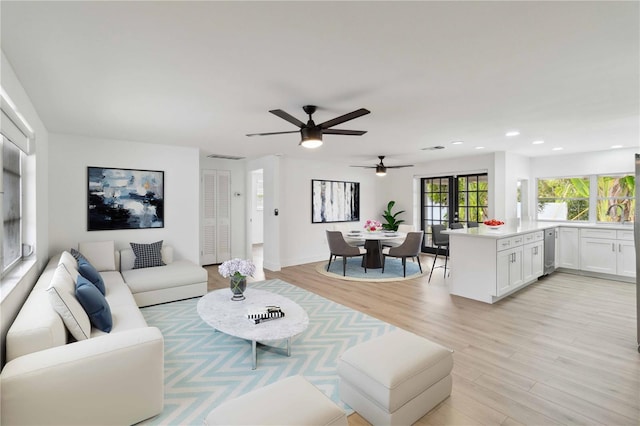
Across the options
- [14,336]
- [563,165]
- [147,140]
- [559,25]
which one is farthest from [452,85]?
[563,165]

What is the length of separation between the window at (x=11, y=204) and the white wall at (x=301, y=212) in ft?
13.6

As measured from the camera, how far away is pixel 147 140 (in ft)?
15.6

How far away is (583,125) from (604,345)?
2749 millimetres

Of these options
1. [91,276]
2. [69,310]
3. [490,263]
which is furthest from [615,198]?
[91,276]

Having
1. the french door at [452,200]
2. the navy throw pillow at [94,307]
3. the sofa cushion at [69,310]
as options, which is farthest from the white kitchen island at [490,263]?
the sofa cushion at [69,310]

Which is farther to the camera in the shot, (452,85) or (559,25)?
(452,85)

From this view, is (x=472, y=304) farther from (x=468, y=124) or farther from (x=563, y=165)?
(x=563, y=165)

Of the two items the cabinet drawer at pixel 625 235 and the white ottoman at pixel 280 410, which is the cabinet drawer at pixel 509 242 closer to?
the cabinet drawer at pixel 625 235

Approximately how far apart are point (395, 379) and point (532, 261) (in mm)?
4340

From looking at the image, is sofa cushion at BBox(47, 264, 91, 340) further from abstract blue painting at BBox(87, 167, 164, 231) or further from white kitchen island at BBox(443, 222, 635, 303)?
white kitchen island at BBox(443, 222, 635, 303)

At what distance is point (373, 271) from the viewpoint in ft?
19.9

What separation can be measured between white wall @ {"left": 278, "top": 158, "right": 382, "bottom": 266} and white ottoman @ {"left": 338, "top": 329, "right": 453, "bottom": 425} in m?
4.65

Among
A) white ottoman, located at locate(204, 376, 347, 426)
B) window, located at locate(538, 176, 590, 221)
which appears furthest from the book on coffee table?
window, located at locate(538, 176, 590, 221)

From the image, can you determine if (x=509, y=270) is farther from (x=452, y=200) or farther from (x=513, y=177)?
(x=452, y=200)
